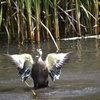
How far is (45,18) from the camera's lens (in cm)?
1040

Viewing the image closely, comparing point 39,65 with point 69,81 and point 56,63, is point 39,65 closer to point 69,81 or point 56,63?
point 56,63

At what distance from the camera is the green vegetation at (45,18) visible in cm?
941

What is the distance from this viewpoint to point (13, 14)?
396 inches

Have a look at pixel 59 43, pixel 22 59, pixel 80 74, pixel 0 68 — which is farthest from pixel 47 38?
pixel 22 59

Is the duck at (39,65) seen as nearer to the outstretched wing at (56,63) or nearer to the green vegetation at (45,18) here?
the outstretched wing at (56,63)

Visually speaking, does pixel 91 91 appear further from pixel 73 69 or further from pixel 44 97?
pixel 73 69

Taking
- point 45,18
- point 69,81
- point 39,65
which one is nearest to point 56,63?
point 39,65

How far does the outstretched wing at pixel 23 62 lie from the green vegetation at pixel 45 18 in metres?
3.52

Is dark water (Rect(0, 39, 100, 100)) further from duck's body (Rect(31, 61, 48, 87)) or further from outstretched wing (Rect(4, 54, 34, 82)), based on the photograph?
outstretched wing (Rect(4, 54, 34, 82))

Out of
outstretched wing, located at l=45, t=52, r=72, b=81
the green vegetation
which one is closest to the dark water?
outstretched wing, located at l=45, t=52, r=72, b=81

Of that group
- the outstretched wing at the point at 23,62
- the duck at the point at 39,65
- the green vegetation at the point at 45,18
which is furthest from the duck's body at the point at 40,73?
the green vegetation at the point at 45,18

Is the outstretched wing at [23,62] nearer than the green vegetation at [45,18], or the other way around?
the outstretched wing at [23,62]

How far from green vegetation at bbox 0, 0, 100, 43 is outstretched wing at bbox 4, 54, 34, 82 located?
3518 mm

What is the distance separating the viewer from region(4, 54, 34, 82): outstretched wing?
5.69 metres
